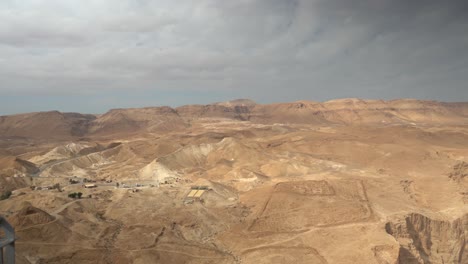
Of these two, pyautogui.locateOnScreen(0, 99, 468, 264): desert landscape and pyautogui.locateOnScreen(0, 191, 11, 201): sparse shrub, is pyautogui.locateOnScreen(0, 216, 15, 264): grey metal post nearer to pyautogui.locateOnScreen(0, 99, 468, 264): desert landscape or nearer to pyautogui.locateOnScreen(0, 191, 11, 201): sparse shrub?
pyautogui.locateOnScreen(0, 99, 468, 264): desert landscape

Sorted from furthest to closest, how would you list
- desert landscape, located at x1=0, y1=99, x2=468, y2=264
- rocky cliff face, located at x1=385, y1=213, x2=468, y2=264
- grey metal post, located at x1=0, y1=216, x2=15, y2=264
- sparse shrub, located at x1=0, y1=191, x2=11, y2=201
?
1. sparse shrub, located at x1=0, y1=191, x2=11, y2=201
2. rocky cliff face, located at x1=385, y1=213, x2=468, y2=264
3. desert landscape, located at x1=0, y1=99, x2=468, y2=264
4. grey metal post, located at x1=0, y1=216, x2=15, y2=264

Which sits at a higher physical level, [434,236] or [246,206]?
[246,206]

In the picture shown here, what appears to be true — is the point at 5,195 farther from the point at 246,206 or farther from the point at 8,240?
the point at 8,240

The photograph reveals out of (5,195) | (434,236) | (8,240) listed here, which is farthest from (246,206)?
(8,240)

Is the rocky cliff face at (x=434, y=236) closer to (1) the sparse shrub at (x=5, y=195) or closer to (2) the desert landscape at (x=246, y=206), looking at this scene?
(2) the desert landscape at (x=246, y=206)

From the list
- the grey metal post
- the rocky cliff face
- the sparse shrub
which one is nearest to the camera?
the grey metal post

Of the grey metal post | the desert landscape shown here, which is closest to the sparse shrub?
the desert landscape

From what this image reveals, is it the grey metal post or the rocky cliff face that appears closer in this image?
the grey metal post

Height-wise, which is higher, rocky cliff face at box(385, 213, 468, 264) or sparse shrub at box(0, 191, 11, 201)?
sparse shrub at box(0, 191, 11, 201)

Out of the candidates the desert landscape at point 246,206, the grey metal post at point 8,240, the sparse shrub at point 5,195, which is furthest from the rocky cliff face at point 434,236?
the sparse shrub at point 5,195
